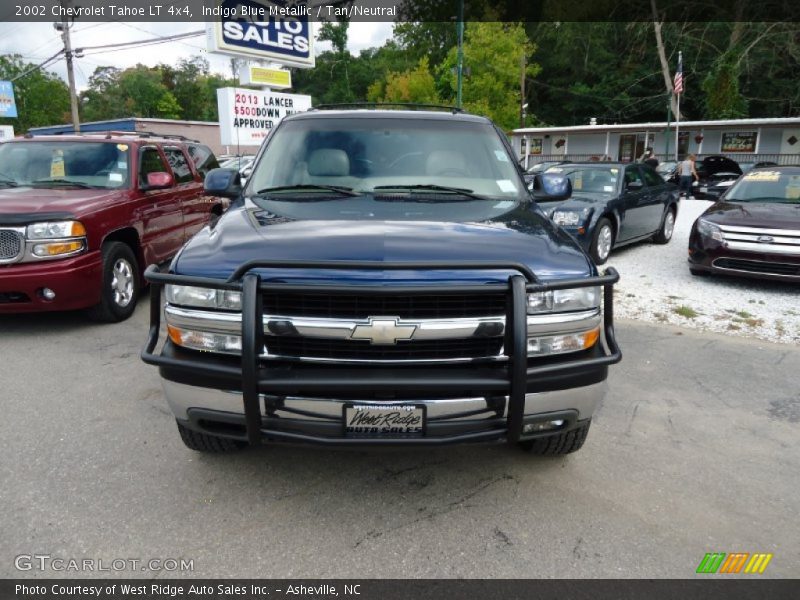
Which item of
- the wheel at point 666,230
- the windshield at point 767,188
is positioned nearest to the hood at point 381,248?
the windshield at point 767,188

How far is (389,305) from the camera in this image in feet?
8.35

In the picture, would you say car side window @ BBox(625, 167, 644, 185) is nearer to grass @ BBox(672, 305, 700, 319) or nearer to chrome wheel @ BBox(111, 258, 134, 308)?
grass @ BBox(672, 305, 700, 319)

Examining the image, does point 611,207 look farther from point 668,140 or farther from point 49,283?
point 668,140

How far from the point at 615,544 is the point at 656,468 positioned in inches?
33.1

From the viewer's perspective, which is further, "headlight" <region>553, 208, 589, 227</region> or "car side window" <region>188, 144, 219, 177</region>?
"car side window" <region>188, 144, 219, 177</region>

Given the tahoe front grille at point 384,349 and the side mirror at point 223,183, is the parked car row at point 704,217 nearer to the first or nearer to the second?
the side mirror at point 223,183

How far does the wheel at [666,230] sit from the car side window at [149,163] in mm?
8446

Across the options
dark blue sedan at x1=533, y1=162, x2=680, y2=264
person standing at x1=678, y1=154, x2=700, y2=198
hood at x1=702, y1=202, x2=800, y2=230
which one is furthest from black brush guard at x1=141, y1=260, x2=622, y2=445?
person standing at x1=678, y1=154, x2=700, y2=198

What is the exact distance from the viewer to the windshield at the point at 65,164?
6.34m

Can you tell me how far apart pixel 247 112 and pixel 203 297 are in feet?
51.5

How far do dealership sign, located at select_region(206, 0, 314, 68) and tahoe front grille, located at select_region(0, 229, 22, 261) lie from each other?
37.9 feet

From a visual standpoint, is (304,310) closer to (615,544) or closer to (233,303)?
(233,303)

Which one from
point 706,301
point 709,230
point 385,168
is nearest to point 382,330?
point 385,168
